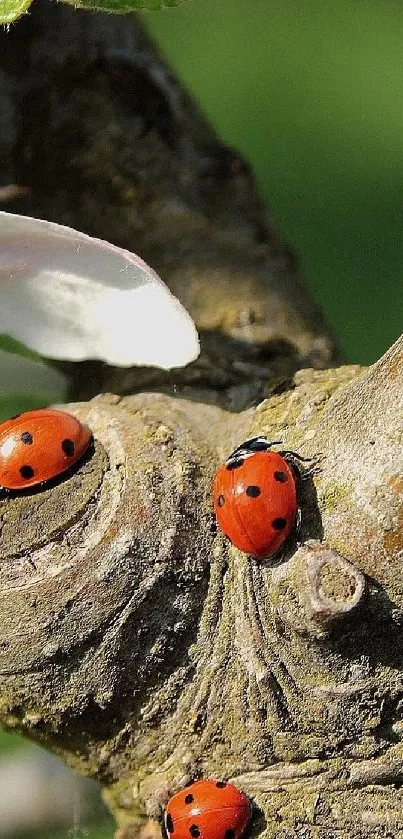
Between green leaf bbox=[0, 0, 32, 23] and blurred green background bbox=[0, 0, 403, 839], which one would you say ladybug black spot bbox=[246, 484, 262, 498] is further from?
A: blurred green background bbox=[0, 0, 403, 839]

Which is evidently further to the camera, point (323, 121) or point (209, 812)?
point (323, 121)

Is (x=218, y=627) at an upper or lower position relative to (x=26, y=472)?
lower

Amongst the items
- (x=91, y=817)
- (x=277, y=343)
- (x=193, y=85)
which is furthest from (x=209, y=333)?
(x=193, y=85)

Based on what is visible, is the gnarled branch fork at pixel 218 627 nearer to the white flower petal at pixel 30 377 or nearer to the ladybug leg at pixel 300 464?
the ladybug leg at pixel 300 464

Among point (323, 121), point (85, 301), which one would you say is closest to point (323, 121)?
point (323, 121)

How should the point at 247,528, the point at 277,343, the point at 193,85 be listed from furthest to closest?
1. the point at 193,85
2. the point at 277,343
3. the point at 247,528

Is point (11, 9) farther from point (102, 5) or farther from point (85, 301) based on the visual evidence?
point (85, 301)

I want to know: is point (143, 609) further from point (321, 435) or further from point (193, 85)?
point (193, 85)
